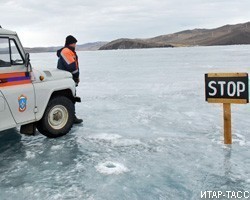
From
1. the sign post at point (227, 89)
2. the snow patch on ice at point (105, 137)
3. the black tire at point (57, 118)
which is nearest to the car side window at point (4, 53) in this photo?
the black tire at point (57, 118)

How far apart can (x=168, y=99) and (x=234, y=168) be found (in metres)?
6.30

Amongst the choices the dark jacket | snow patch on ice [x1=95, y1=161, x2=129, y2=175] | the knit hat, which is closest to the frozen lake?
snow patch on ice [x1=95, y1=161, x2=129, y2=175]

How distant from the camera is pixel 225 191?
4.44m

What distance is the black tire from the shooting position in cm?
684

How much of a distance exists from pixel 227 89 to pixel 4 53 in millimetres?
3860

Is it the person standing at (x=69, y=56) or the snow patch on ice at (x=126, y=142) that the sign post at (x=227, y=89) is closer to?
the snow patch on ice at (x=126, y=142)

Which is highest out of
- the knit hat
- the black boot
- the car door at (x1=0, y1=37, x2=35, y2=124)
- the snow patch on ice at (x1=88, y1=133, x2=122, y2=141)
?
the knit hat

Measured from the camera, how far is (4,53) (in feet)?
19.4

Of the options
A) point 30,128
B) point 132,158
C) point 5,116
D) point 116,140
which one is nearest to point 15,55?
point 5,116

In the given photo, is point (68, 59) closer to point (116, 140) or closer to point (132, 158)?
point (116, 140)

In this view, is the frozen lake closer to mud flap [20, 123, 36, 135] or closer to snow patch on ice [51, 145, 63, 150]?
snow patch on ice [51, 145, 63, 150]

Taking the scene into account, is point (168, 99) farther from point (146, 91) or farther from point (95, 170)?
point (95, 170)

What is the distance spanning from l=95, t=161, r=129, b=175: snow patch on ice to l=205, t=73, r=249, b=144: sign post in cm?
200

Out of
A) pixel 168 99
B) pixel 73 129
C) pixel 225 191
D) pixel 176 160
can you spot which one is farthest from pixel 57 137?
pixel 168 99
